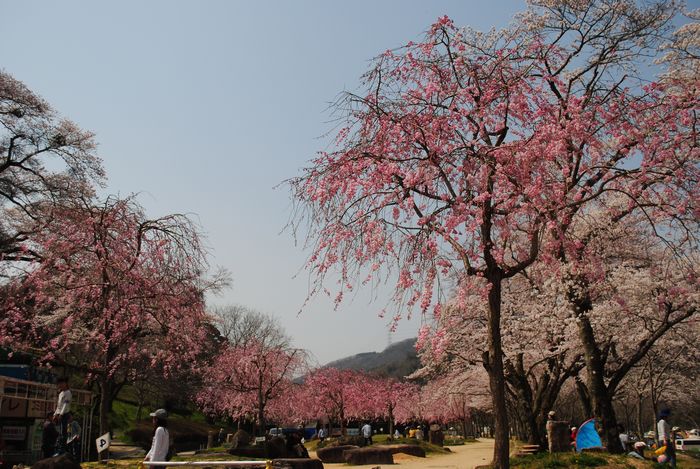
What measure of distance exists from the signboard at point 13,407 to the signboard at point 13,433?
0.37 metres

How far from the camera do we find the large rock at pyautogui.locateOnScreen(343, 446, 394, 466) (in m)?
22.1

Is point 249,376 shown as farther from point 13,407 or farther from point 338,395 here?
point 13,407

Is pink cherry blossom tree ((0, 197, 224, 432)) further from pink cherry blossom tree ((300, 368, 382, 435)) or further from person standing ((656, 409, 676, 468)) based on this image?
pink cherry blossom tree ((300, 368, 382, 435))

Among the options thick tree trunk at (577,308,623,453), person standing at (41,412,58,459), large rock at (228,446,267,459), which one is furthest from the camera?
large rock at (228,446,267,459)

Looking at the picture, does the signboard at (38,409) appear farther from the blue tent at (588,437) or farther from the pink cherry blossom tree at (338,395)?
the pink cherry blossom tree at (338,395)

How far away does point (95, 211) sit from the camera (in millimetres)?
15039

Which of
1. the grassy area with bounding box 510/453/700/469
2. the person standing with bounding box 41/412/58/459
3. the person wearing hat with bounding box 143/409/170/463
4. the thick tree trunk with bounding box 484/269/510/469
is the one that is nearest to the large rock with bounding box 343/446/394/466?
the grassy area with bounding box 510/453/700/469

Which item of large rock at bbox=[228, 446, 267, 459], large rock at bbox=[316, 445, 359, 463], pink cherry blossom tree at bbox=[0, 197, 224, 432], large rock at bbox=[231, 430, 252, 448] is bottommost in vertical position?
large rock at bbox=[316, 445, 359, 463]

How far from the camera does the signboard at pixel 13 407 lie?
13.3 metres

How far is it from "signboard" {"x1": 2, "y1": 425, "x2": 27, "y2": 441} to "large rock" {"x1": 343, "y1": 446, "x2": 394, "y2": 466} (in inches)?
477

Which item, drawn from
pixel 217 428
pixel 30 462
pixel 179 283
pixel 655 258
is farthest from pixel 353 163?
pixel 217 428

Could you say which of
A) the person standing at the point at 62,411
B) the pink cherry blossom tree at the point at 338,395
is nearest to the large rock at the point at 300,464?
the person standing at the point at 62,411

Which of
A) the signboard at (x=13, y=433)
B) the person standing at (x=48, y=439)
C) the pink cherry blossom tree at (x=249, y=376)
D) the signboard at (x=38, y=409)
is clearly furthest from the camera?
the pink cherry blossom tree at (x=249, y=376)

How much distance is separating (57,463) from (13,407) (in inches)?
240
